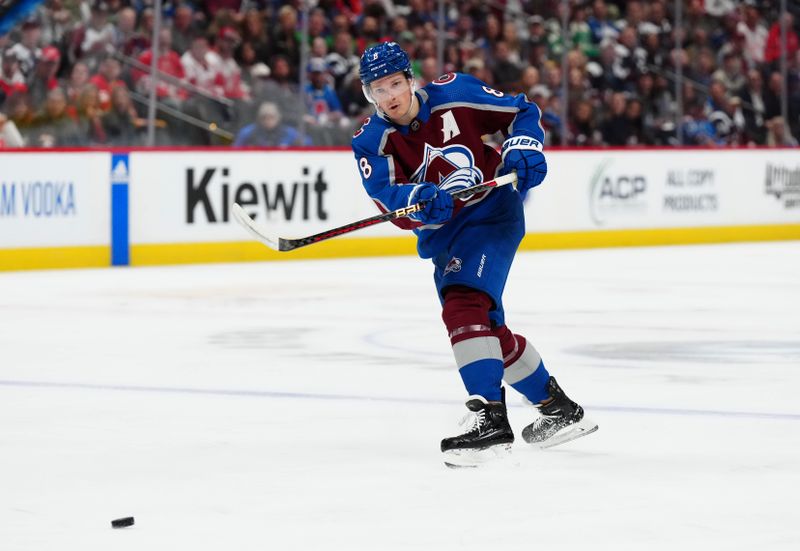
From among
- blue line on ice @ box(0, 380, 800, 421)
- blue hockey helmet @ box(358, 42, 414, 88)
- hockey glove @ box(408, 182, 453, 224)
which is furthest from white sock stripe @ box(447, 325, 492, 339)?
blue line on ice @ box(0, 380, 800, 421)

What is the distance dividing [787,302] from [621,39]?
5629mm

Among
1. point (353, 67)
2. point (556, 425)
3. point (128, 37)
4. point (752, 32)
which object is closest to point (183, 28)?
point (128, 37)

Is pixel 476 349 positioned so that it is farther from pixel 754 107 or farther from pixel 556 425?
pixel 754 107

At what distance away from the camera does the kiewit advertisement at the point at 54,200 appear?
32.0ft

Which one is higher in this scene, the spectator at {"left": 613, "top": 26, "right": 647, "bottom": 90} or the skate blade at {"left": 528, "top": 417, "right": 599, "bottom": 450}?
the spectator at {"left": 613, "top": 26, "right": 647, "bottom": 90}

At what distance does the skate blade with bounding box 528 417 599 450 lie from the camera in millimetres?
4109

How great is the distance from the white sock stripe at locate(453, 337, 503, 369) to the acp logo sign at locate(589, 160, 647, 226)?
849 centimetres

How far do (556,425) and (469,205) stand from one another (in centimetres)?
63

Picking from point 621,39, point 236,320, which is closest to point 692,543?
point 236,320

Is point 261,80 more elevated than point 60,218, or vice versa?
point 261,80

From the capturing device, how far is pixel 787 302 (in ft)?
26.9

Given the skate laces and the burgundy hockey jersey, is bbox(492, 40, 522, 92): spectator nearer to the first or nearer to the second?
the burgundy hockey jersey

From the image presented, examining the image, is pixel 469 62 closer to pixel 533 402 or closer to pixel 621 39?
pixel 621 39

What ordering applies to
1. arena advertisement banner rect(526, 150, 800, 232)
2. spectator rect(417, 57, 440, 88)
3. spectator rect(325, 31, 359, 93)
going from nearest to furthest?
spectator rect(325, 31, 359, 93)
spectator rect(417, 57, 440, 88)
arena advertisement banner rect(526, 150, 800, 232)
